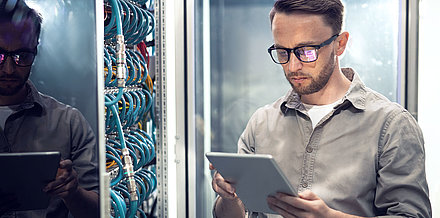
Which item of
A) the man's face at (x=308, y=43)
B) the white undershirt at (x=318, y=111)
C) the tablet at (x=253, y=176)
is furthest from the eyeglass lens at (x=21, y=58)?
the white undershirt at (x=318, y=111)

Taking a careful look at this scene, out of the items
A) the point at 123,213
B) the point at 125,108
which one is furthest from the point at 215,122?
the point at 123,213

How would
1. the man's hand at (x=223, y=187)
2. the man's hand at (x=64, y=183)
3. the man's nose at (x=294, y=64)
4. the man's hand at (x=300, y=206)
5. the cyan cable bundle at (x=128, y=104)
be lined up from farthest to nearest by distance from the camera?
the cyan cable bundle at (x=128, y=104) → the man's nose at (x=294, y=64) → the man's hand at (x=223, y=187) → the man's hand at (x=300, y=206) → the man's hand at (x=64, y=183)

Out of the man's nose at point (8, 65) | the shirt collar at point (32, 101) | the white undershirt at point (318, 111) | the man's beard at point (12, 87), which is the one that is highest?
the man's nose at point (8, 65)

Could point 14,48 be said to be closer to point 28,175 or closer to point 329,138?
point 28,175

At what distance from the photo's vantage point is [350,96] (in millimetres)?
1706

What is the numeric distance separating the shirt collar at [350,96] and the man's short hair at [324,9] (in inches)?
7.6

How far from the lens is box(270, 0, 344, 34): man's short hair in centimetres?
178

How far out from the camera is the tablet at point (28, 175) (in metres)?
1.27

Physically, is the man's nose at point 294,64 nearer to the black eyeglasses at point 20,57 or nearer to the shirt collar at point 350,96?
the shirt collar at point 350,96

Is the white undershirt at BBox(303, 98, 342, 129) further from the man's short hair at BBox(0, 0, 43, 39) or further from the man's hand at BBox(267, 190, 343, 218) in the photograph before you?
the man's short hair at BBox(0, 0, 43, 39)

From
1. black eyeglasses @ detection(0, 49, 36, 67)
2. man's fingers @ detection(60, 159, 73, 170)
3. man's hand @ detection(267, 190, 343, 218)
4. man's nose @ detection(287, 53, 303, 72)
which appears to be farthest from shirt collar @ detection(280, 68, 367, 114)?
black eyeglasses @ detection(0, 49, 36, 67)

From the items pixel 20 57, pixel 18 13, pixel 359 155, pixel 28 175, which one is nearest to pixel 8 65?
pixel 20 57

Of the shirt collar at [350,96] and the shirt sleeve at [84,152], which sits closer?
the shirt sleeve at [84,152]

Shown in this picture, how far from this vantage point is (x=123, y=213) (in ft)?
6.89
